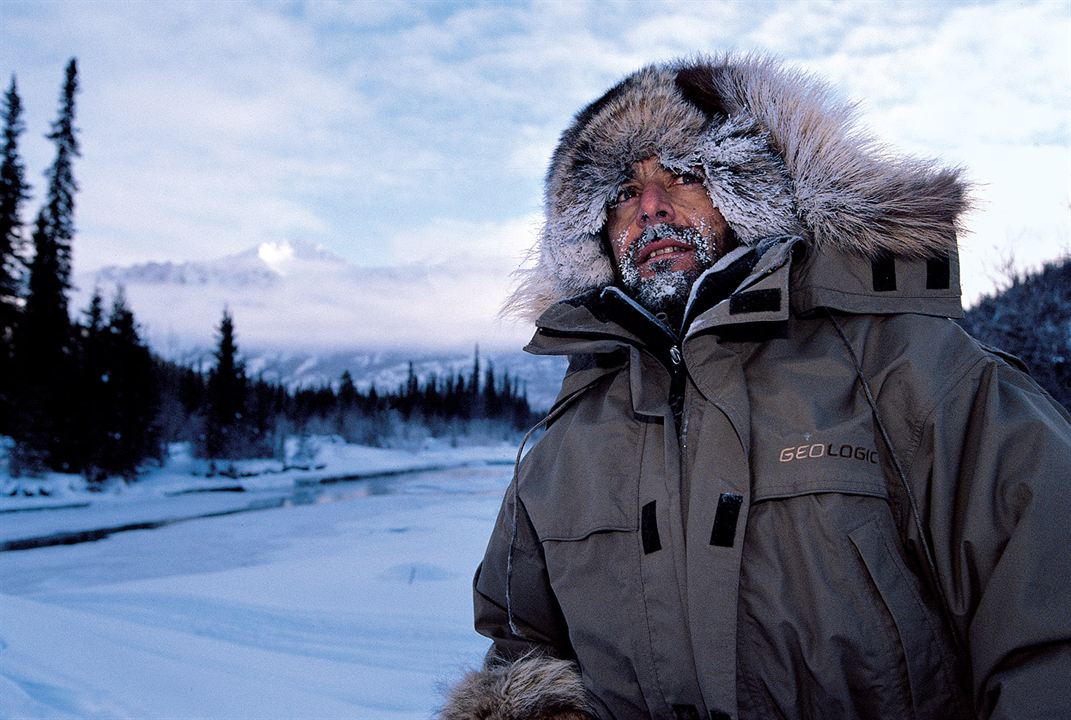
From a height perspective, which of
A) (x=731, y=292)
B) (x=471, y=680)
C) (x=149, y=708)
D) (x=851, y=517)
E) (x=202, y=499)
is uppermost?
(x=731, y=292)

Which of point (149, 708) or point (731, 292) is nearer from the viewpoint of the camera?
point (731, 292)

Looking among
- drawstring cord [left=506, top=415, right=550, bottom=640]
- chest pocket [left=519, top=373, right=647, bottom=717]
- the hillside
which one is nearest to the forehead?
chest pocket [left=519, top=373, right=647, bottom=717]

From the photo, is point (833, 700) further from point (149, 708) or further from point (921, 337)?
point (149, 708)

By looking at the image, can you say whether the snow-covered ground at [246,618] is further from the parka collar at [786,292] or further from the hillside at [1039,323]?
the hillside at [1039,323]

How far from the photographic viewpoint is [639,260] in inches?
84.7

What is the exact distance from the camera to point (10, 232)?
25125 millimetres

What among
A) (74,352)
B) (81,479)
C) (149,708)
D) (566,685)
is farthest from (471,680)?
(74,352)

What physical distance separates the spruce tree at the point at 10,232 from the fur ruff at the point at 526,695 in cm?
2723

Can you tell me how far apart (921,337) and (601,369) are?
2.60 feet

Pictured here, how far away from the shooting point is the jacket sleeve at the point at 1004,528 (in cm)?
121

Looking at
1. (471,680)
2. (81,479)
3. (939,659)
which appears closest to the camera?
(939,659)

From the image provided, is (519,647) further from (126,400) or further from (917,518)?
(126,400)

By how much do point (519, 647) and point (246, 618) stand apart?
14.8ft

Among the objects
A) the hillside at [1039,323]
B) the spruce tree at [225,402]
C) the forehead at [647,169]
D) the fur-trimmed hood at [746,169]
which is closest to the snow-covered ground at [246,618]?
the fur-trimmed hood at [746,169]
